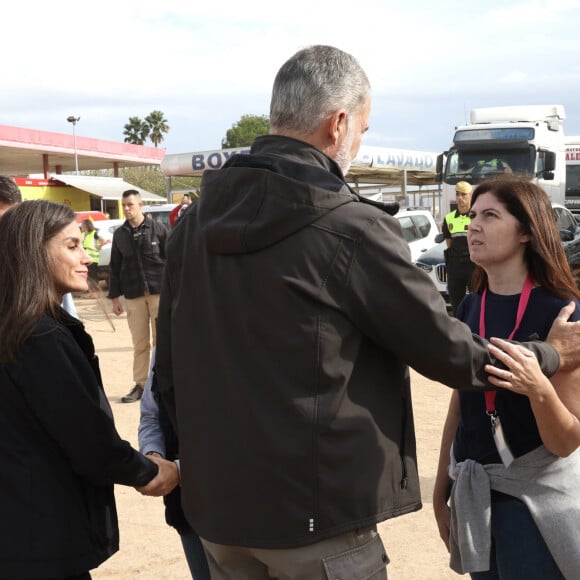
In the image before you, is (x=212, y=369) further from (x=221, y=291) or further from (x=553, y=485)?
(x=553, y=485)

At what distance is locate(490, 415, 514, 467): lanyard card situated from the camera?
2371 mm

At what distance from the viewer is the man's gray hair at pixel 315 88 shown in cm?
195

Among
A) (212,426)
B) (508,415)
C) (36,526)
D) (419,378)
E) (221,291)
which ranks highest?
(221,291)

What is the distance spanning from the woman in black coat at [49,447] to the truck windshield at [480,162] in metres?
15.9

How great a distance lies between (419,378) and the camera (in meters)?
9.12

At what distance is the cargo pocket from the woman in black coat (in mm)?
787

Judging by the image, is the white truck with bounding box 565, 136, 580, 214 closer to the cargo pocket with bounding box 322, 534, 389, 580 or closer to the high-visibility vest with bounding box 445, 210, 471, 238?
the high-visibility vest with bounding box 445, 210, 471, 238

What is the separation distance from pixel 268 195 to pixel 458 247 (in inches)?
335

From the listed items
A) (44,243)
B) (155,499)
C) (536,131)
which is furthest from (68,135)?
(44,243)

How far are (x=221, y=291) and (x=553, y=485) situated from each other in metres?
1.18

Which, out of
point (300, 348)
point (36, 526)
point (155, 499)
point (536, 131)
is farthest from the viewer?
point (536, 131)

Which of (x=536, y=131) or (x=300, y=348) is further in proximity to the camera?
(x=536, y=131)

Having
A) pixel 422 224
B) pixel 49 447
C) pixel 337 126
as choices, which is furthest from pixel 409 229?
pixel 337 126

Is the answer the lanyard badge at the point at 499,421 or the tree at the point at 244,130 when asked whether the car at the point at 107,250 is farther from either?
the tree at the point at 244,130
